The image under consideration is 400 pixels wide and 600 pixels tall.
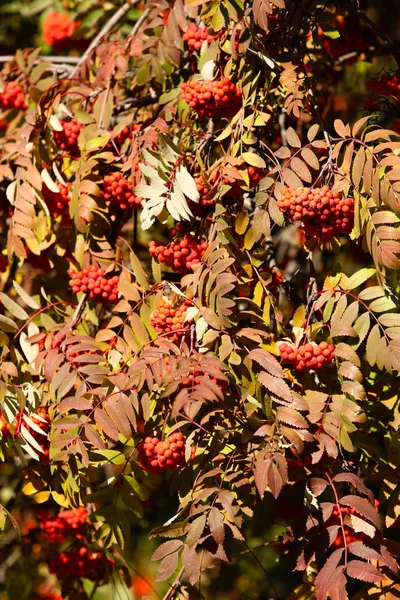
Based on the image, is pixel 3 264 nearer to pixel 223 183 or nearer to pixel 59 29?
pixel 223 183

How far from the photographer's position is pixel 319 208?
1694 millimetres

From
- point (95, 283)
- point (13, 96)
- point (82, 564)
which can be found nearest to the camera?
point (95, 283)

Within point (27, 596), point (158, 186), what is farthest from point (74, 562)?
point (158, 186)

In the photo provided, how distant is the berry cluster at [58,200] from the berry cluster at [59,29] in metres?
1.57

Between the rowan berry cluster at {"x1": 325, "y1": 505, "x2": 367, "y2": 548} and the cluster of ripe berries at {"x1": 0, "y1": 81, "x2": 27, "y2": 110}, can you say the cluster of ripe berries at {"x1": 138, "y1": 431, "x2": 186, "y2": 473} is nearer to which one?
the rowan berry cluster at {"x1": 325, "y1": 505, "x2": 367, "y2": 548}

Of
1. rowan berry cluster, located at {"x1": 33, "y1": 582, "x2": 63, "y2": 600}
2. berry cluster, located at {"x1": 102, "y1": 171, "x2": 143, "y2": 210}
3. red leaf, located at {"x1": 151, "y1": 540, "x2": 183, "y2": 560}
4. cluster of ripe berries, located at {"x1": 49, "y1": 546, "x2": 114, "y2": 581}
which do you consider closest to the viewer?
red leaf, located at {"x1": 151, "y1": 540, "x2": 183, "y2": 560}

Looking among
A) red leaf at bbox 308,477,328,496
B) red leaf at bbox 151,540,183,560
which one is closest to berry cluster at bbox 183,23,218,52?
red leaf at bbox 308,477,328,496

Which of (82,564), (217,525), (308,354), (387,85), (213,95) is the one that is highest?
(213,95)

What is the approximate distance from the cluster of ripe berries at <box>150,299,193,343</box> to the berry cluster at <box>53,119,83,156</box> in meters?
0.67

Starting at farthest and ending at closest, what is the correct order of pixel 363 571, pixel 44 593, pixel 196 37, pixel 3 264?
pixel 44 593
pixel 3 264
pixel 196 37
pixel 363 571

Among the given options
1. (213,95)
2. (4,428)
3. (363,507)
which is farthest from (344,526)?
(213,95)

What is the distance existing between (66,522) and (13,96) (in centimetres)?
147

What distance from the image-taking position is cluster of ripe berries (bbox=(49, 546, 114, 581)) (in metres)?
2.48

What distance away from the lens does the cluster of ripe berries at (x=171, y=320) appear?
1.81 metres
